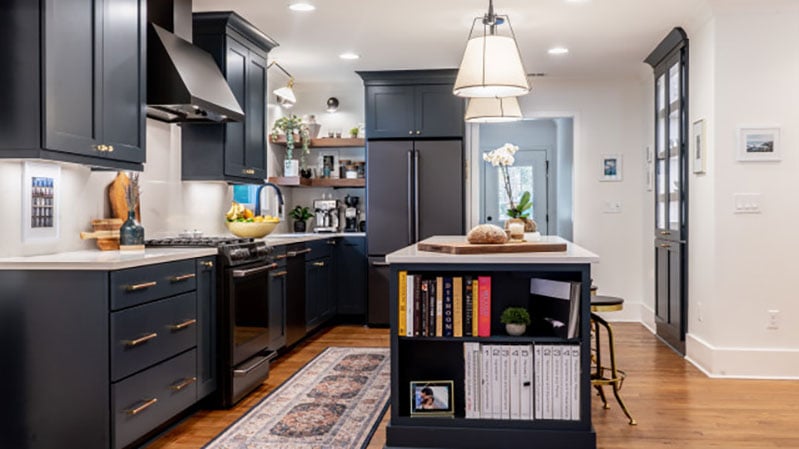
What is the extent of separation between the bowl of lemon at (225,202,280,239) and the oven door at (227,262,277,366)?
13.6 inches

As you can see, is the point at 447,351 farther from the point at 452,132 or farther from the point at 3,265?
the point at 452,132

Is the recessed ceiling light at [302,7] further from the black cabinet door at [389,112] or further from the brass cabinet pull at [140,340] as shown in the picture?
the brass cabinet pull at [140,340]

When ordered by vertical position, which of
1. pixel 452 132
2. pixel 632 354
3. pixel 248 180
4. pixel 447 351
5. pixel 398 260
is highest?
pixel 452 132

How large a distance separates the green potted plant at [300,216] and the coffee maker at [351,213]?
1.23 ft

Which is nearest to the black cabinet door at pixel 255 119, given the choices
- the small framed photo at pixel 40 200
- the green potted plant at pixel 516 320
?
the small framed photo at pixel 40 200

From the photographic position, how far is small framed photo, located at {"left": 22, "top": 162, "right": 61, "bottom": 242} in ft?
10.2

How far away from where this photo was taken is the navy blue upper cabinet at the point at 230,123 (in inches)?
180

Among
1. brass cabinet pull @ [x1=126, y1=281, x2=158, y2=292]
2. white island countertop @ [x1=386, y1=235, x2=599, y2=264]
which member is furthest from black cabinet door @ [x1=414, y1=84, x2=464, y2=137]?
brass cabinet pull @ [x1=126, y1=281, x2=158, y2=292]

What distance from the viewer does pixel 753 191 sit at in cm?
452

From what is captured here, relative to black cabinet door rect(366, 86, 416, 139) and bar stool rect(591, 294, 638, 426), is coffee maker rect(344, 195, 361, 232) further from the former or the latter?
bar stool rect(591, 294, 638, 426)

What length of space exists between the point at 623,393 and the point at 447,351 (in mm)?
1469

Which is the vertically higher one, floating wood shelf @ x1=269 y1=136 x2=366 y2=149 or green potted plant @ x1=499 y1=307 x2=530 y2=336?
floating wood shelf @ x1=269 y1=136 x2=366 y2=149

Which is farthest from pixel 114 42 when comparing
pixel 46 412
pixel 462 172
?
pixel 462 172

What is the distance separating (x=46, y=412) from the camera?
2.79m
